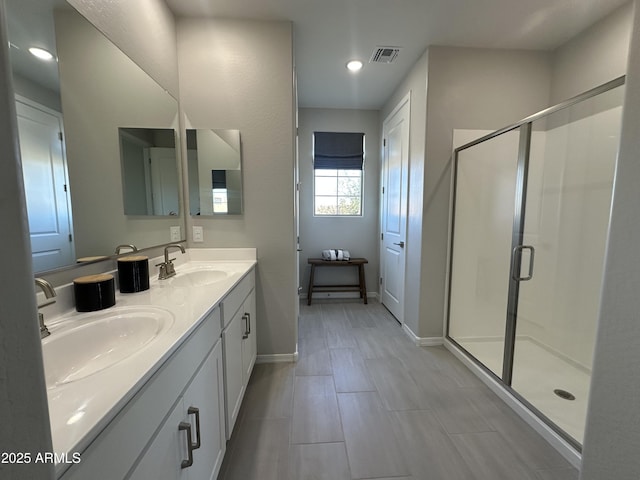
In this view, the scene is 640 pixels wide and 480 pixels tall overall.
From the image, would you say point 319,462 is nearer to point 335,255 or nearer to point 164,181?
point 164,181

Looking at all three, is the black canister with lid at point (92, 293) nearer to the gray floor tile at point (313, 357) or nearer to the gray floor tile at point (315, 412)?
the gray floor tile at point (315, 412)

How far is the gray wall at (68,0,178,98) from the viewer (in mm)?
1291

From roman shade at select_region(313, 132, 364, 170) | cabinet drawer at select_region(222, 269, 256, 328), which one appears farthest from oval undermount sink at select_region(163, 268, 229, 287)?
roman shade at select_region(313, 132, 364, 170)

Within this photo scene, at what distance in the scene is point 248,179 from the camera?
206cm

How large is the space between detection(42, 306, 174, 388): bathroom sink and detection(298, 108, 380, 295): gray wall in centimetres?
287

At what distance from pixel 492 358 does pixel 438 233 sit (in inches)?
43.0

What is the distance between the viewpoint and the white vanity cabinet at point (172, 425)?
51cm

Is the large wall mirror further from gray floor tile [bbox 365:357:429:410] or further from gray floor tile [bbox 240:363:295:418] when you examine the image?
gray floor tile [bbox 365:357:429:410]

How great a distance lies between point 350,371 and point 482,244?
63.4 inches

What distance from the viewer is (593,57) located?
2.07 meters

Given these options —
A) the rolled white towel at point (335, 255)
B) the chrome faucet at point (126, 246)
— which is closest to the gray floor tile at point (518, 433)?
the rolled white towel at point (335, 255)

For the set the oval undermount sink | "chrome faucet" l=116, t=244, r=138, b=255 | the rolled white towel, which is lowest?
the rolled white towel

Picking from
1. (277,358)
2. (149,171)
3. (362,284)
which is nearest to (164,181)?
(149,171)

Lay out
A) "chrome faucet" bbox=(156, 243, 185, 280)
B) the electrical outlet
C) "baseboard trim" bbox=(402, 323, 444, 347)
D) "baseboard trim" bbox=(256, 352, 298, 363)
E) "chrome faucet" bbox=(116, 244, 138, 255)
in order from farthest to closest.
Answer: "baseboard trim" bbox=(402, 323, 444, 347) < "baseboard trim" bbox=(256, 352, 298, 363) < the electrical outlet < "chrome faucet" bbox=(156, 243, 185, 280) < "chrome faucet" bbox=(116, 244, 138, 255)
